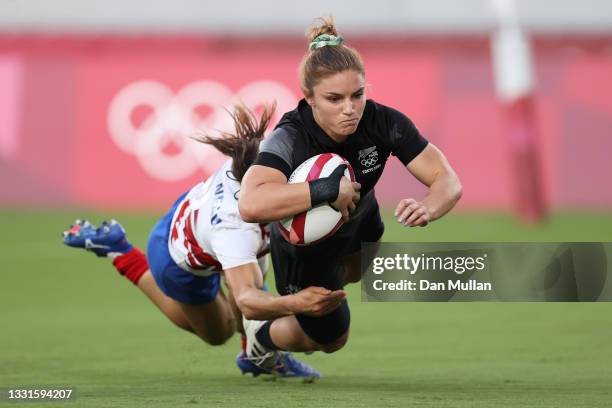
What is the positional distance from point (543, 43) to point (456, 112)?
2301mm

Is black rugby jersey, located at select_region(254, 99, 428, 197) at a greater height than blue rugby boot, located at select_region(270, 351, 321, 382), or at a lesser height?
greater

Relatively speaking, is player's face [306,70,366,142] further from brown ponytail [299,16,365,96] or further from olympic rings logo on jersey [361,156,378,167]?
olympic rings logo on jersey [361,156,378,167]

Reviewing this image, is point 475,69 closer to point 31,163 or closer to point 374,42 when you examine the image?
point 374,42

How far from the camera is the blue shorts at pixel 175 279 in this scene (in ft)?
25.1

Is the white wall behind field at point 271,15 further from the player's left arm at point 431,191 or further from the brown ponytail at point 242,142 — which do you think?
the player's left arm at point 431,191

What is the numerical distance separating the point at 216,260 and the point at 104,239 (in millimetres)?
1431

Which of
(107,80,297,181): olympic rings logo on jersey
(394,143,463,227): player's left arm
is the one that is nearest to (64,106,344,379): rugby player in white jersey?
(394,143,463,227): player's left arm

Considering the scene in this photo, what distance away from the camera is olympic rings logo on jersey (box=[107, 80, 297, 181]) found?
56.6 ft

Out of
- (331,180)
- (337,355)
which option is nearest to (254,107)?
(337,355)

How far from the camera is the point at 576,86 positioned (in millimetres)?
17375

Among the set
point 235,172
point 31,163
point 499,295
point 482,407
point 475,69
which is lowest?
point 482,407

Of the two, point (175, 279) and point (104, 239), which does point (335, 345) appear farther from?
point (104, 239)

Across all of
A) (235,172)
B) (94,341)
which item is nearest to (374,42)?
(94,341)

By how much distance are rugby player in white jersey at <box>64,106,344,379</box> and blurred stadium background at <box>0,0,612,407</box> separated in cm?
133
